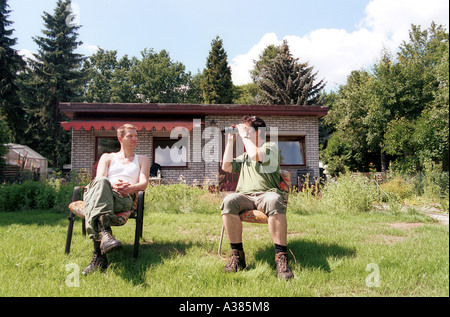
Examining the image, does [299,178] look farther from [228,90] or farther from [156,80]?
[156,80]

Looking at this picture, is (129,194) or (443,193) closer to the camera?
(443,193)

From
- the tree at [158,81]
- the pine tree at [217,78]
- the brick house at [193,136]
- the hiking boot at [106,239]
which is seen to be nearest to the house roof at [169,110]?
the brick house at [193,136]

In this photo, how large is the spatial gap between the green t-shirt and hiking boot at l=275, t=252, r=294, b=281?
0.64 m

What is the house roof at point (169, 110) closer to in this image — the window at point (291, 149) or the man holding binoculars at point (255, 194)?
the window at point (291, 149)

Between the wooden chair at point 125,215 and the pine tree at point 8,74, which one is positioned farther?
the pine tree at point 8,74

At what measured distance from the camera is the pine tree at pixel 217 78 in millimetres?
26578

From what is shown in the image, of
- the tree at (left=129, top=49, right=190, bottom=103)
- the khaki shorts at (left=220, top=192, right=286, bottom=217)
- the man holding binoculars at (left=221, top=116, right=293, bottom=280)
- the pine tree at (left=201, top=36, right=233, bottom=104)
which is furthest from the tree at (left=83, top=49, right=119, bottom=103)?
the khaki shorts at (left=220, top=192, right=286, bottom=217)

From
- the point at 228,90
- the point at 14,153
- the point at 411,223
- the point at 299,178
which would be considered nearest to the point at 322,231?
the point at 411,223

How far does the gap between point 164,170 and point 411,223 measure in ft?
24.3

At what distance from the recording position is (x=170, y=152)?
393 inches

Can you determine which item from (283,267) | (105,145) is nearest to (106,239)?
(283,267)

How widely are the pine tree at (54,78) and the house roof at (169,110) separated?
1556cm

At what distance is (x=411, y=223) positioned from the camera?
156 inches

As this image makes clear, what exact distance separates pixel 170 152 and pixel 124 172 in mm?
7199
